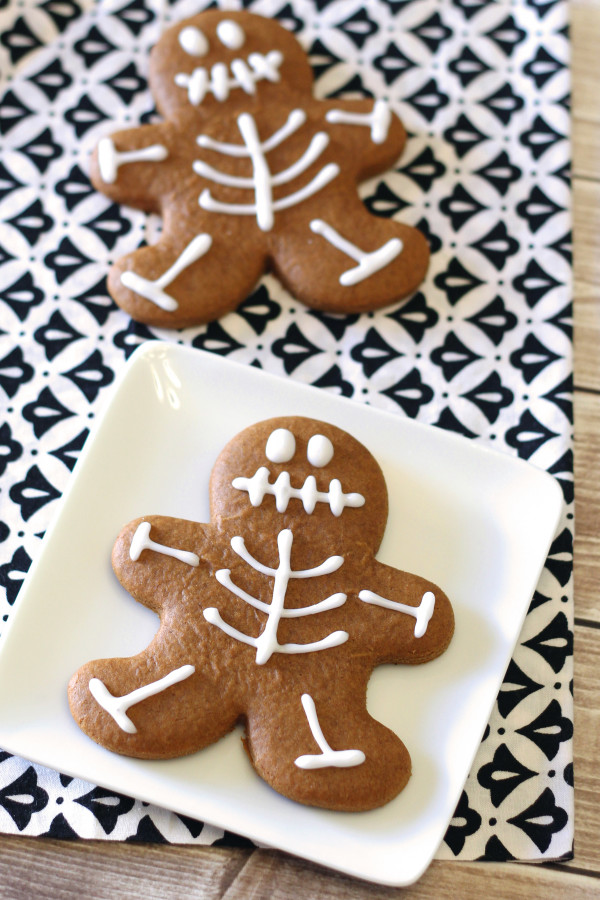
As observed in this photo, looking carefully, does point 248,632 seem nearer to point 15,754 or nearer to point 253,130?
point 15,754

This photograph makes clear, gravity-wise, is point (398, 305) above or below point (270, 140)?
below

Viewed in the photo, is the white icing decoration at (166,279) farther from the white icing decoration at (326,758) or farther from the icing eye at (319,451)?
the white icing decoration at (326,758)

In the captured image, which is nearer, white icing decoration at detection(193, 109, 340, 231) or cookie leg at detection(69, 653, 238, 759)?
cookie leg at detection(69, 653, 238, 759)

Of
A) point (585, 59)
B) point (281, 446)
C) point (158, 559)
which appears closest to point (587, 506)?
point (281, 446)

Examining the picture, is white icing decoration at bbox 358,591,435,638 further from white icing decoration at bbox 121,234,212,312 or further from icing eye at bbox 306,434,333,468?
white icing decoration at bbox 121,234,212,312

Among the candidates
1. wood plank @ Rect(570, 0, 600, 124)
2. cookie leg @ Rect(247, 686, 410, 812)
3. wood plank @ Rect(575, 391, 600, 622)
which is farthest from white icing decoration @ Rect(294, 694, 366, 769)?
wood plank @ Rect(570, 0, 600, 124)

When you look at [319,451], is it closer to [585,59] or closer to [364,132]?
[364,132]

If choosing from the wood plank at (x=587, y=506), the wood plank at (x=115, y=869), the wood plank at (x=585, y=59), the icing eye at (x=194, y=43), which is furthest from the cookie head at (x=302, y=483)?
the wood plank at (x=585, y=59)
